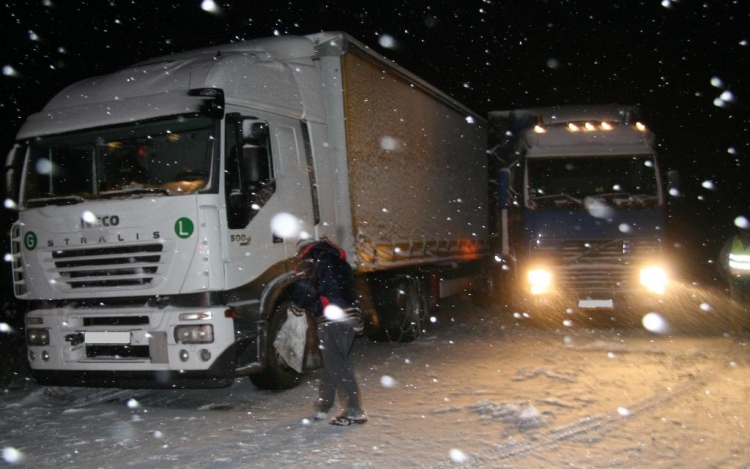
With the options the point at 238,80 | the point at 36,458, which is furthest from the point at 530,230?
the point at 36,458

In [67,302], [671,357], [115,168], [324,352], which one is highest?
[115,168]

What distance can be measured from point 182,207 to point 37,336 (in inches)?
86.0

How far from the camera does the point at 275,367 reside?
7.41m

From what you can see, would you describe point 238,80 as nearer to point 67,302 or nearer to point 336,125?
point 336,125

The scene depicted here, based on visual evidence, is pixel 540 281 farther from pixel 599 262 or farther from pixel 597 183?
pixel 597 183

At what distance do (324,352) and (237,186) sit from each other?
1805 mm

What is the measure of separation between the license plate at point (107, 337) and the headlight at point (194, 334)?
1.86ft

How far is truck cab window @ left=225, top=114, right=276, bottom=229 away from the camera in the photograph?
6750 mm

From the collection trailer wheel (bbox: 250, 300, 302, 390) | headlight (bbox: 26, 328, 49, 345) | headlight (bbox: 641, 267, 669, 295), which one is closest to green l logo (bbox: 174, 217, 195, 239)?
trailer wheel (bbox: 250, 300, 302, 390)

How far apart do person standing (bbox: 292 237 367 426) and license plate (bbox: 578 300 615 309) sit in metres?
6.31

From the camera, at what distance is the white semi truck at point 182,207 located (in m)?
6.60

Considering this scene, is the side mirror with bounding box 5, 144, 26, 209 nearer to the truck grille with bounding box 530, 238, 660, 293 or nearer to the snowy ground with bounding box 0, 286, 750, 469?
the snowy ground with bounding box 0, 286, 750, 469

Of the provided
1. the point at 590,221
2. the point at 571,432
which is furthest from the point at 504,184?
the point at 571,432

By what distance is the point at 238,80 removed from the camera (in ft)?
23.2
